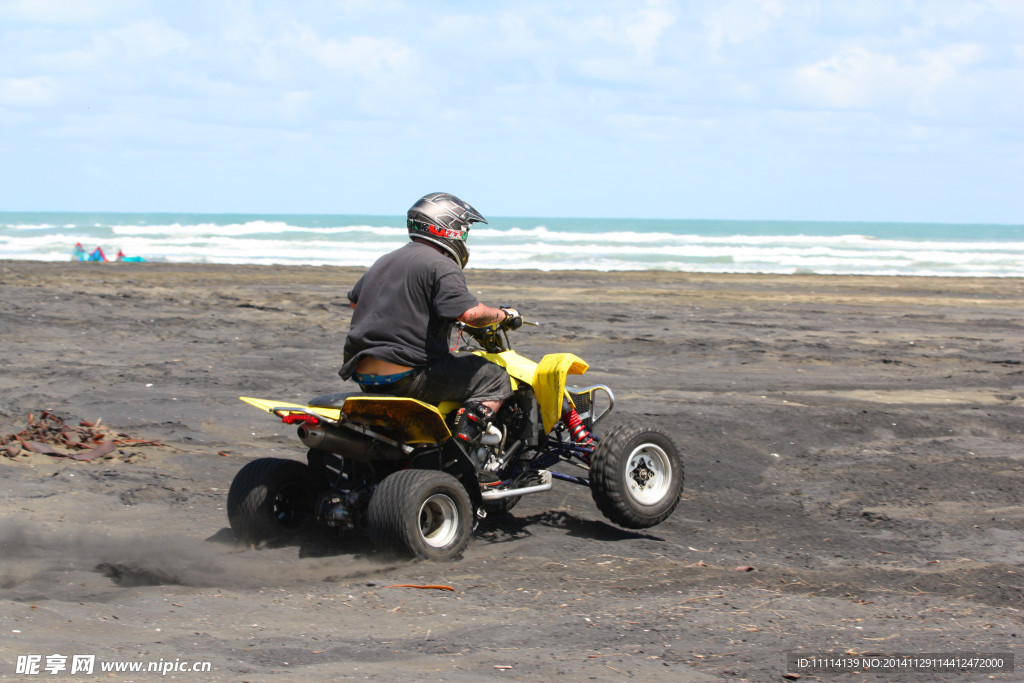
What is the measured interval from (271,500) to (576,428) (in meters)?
1.96

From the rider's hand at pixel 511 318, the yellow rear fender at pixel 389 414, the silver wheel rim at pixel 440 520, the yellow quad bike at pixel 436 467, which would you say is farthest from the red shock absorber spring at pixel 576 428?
the silver wheel rim at pixel 440 520

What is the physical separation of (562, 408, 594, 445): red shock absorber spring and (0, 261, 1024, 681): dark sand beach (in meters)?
0.60

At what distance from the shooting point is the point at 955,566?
5809 mm

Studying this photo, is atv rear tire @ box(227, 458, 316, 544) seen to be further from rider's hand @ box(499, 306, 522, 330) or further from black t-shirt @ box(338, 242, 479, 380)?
rider's hand @ box(499, 306, 522, 330)

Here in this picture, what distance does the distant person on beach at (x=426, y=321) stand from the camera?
18.1 ft

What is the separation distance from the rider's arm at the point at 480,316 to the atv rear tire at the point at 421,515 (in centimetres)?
87

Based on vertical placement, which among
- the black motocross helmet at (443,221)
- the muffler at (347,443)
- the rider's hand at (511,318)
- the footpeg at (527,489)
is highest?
the black motocross helmet at (443,221)

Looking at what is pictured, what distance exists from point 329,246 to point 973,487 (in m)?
47.4

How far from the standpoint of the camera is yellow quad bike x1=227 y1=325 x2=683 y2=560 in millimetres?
5387

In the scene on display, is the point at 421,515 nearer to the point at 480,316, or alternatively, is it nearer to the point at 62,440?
the point at 480,316

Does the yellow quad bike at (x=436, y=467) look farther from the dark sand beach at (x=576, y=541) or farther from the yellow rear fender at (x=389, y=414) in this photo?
the dark sand beach at (x=576, y=541)

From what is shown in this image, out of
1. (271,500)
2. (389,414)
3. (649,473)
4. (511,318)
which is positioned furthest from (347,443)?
(649,473)

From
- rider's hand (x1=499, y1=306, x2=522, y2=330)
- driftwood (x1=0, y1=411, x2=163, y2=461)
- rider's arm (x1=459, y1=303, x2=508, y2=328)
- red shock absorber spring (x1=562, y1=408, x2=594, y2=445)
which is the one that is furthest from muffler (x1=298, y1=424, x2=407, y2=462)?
driftwood (x1=0, y1=411, x2=163, y2=461)

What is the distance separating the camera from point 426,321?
219 inches
